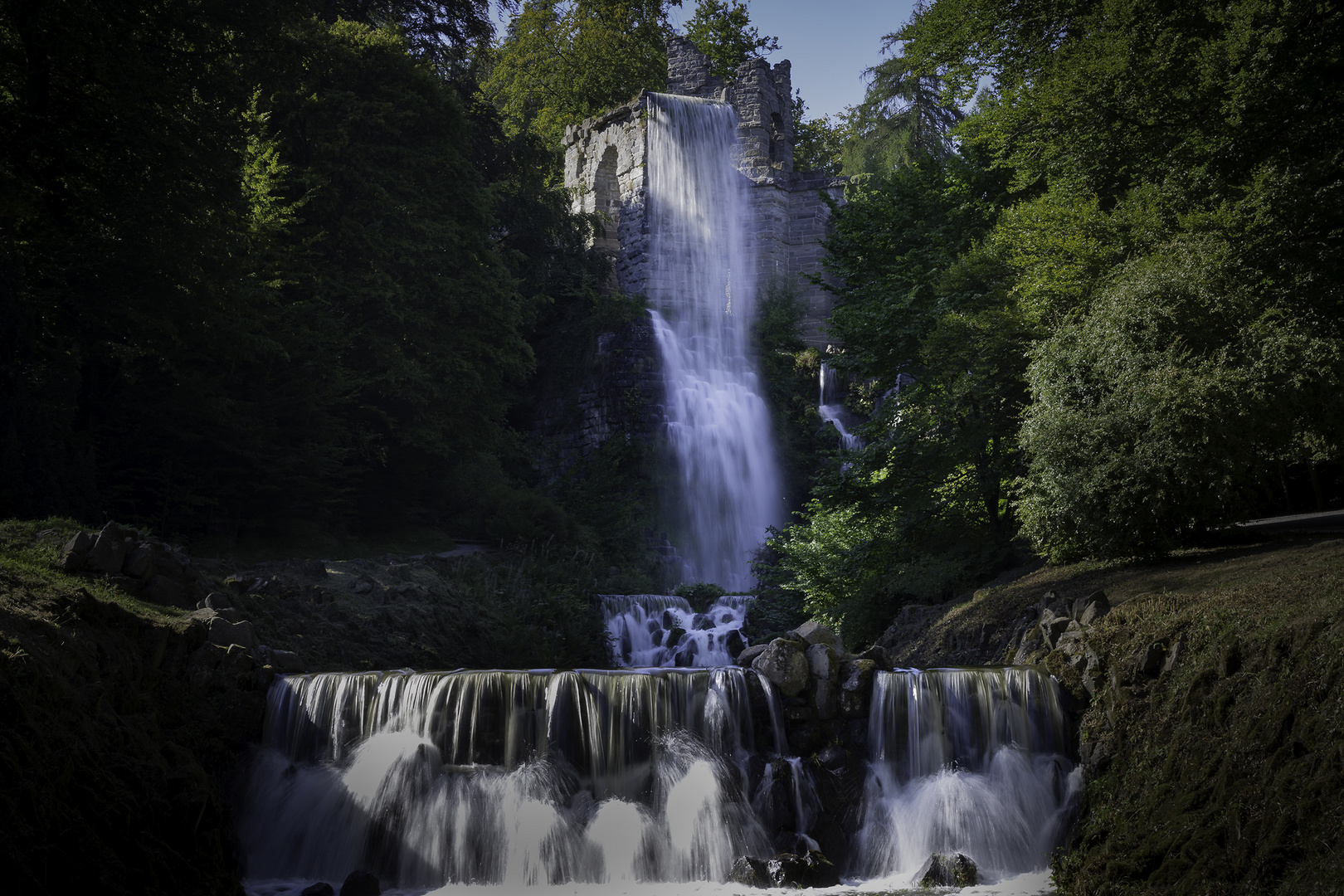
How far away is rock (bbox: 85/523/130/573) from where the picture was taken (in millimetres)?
9570

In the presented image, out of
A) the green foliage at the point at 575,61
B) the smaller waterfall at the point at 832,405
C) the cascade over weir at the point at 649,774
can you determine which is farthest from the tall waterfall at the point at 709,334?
the cascade over weir at the point at 649,774

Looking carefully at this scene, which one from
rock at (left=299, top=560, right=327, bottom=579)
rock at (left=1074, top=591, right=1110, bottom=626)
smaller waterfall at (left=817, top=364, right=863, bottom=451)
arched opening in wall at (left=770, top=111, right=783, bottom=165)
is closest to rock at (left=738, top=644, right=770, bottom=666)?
rock at (left=1074, top=591, right=1110, bottom=626)

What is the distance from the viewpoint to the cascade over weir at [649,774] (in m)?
8.30

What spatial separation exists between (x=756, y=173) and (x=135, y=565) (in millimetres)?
27656

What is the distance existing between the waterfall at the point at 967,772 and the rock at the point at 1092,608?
2.67 feet

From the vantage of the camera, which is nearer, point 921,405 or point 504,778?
point 504,778

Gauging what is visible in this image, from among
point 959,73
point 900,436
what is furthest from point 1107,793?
point 959,73

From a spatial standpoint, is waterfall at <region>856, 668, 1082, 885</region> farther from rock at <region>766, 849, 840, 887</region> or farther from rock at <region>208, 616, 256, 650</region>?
rock at <region>208, 616, 256, 650</region>

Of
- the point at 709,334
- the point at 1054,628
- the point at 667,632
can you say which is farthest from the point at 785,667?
the point at 709,334

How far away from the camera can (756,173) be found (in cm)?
3366

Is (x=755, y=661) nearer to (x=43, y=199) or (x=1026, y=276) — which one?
(x=1026, y=276)

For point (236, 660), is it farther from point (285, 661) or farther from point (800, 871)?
point (800, 871)

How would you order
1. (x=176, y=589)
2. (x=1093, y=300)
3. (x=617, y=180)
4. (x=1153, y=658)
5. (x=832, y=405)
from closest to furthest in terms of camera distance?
1. (x=1153, y=658)
2. (x=176, y=589)
3. (x=1093, y=300)
4. (x=832, y=405)
5. (x=617, y=180)

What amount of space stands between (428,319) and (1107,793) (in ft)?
54.6
